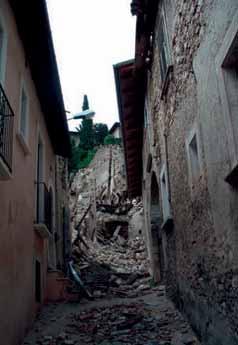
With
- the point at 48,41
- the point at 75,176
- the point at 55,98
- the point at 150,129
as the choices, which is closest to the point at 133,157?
the point at 150,129

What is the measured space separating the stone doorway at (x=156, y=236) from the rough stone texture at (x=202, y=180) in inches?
184

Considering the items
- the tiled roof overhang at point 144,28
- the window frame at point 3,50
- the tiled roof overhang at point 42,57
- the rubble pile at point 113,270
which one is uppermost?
the tiled roof overhang at point 144,28

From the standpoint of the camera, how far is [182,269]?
6602 mm

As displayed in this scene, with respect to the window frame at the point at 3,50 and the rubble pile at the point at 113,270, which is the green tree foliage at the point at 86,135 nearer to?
the rubble pile at the point at 113,270

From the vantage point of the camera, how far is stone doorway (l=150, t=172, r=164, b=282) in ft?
39.4

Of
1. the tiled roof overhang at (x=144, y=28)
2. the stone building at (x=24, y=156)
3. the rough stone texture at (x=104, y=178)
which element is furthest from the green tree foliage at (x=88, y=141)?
the tiled roof overhang at (x=144, y=28)

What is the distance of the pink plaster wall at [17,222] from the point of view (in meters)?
5.39

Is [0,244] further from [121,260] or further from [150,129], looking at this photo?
[121,260]

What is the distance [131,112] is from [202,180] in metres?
7.19

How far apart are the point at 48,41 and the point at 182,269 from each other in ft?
17.4

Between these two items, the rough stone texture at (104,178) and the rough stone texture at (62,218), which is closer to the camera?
the rough stone texture at (62,218)

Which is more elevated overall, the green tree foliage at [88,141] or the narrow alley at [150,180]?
the green tree foliage at [88,141]

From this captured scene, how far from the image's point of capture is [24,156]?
7.26 m

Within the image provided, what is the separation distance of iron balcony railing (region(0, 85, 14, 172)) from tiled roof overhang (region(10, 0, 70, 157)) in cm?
252
